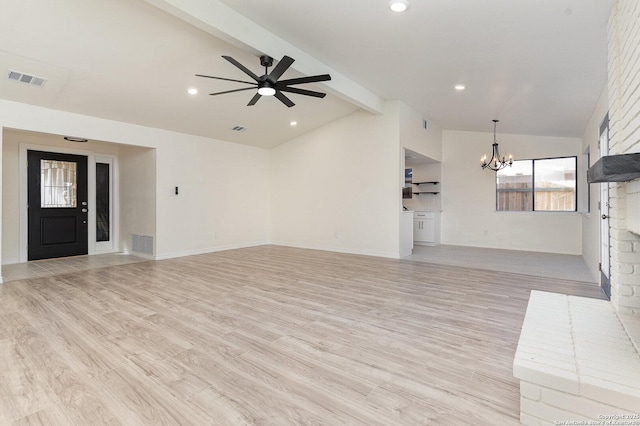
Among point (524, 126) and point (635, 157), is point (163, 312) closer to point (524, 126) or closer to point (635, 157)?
point (635, 157)

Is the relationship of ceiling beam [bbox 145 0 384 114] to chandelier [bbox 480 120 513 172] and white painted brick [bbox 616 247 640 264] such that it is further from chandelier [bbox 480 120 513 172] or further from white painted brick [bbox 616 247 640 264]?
chandelier [bbox 480 120 513 172]

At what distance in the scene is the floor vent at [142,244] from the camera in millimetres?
6512

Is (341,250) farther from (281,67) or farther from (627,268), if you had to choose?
(627,268)

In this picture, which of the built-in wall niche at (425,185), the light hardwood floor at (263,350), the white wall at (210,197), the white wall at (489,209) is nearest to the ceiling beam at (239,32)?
the light hardwood floor at (263,350)

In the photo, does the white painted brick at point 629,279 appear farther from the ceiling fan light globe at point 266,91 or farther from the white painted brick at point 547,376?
the ceiling fan light globe at point 266,91

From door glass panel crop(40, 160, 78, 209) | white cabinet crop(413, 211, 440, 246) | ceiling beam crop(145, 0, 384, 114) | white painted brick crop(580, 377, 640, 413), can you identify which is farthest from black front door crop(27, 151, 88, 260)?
white painted brick crop(580, 377, 640, 413)

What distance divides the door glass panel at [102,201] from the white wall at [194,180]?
2.05 ft

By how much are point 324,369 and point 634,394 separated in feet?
5.07

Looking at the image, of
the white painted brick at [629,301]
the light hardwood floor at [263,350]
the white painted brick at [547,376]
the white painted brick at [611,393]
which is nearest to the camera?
the white painted brick at [611,393]

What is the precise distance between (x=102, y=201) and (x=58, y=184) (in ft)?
2.87

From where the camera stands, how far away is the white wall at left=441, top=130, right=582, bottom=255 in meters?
6.99

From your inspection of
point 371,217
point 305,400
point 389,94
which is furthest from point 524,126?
point 305,400

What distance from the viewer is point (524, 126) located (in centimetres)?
658

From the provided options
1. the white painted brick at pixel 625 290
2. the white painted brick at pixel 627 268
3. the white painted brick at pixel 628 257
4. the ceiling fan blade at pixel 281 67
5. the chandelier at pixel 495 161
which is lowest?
the white painted brick at pixel 625 290
